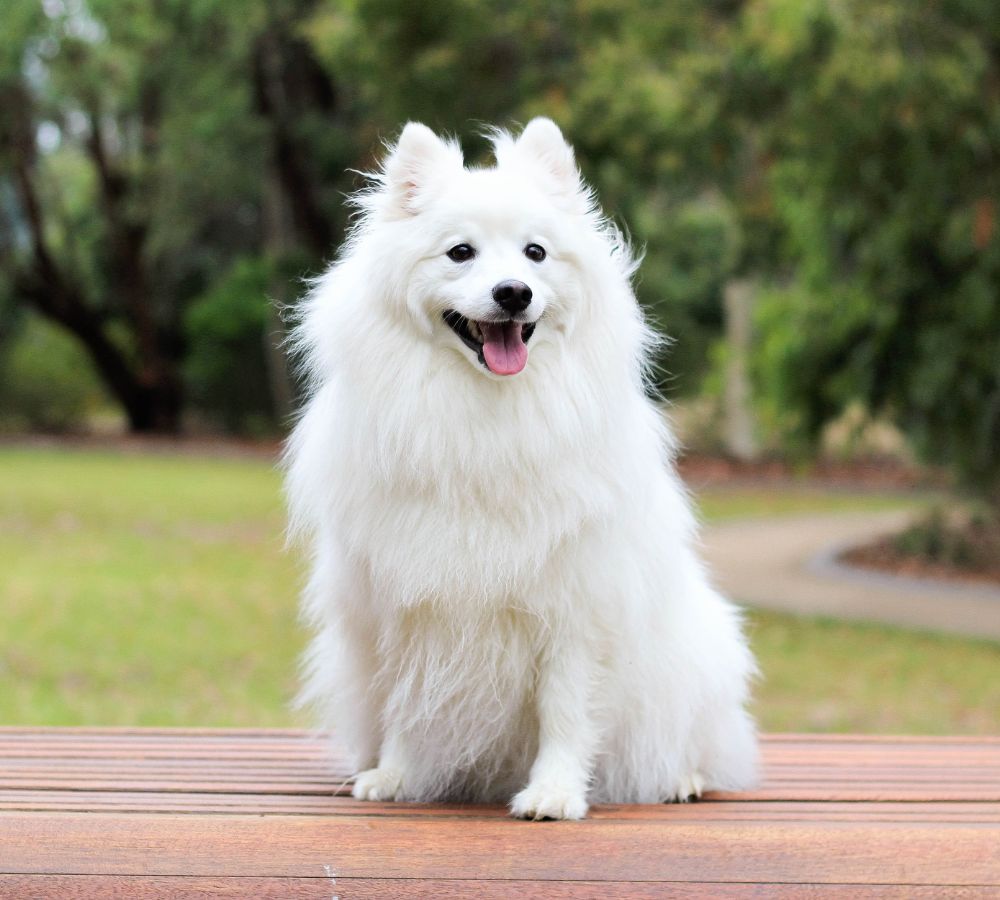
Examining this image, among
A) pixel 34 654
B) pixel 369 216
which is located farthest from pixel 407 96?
pixel 369 216

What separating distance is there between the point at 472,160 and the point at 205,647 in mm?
10643

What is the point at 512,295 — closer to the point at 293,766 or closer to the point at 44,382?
the point at 293,766

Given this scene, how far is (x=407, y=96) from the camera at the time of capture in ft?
55.9

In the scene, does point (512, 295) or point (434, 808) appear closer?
point (512, 295)

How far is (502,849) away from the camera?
289 centimetres

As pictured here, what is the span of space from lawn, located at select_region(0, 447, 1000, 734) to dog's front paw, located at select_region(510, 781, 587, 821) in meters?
3.19

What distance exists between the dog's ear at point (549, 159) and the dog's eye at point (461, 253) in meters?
0.27

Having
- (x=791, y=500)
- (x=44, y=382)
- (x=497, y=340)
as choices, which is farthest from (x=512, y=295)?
(x=44, y=382)

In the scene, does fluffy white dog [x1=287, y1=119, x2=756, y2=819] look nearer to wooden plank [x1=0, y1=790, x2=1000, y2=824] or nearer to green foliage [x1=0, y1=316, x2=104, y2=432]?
wooden plank [x1=0, y1=790, x2=1000, y2=824]

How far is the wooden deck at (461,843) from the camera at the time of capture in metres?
2.72

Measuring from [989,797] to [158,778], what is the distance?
6.93ft

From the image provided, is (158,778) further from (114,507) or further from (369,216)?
(114,507)

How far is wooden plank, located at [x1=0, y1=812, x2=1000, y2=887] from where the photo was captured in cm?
277

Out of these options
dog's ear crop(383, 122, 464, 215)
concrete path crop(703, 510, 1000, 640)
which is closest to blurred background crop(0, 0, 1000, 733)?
concrete path crop(703, 510, 1000, 640)
